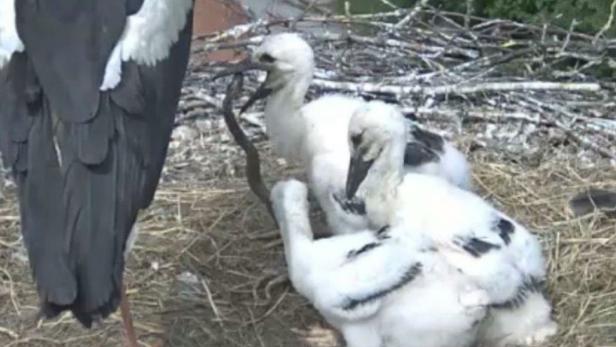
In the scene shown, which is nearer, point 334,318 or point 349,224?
point 334,318

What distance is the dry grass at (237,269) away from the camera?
4141 millimetres

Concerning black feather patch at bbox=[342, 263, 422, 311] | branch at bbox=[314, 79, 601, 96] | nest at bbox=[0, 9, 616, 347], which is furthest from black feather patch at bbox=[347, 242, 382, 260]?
branch at bbox=[314, 79, 601, 96]

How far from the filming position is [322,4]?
24.3 ft

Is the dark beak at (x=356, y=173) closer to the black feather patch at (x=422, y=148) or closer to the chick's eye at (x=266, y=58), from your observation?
the black feather patch at (x=422, y=148)

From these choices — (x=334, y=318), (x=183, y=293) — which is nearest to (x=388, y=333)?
(x=334, y=318)

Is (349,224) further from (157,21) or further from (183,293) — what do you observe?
(157,21)

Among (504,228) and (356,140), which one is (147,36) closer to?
(356,140)

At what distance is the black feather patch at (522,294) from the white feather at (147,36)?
96 cm

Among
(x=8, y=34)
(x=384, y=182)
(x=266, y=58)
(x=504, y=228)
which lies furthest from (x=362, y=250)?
(x=8, y=34)

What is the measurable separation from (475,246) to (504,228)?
0.39 feet

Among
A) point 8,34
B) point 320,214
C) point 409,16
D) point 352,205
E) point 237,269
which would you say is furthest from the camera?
point 409,16

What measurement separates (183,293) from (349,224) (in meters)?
0.50

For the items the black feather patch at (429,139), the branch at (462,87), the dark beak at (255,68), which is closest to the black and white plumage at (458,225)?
the black feather patch at (429,139)

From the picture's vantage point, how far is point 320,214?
4555 millimetres
